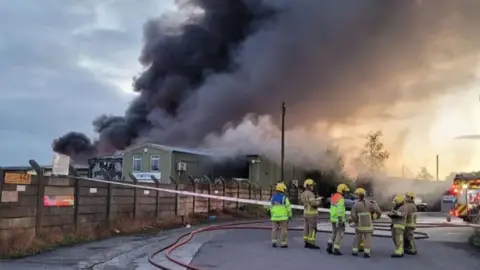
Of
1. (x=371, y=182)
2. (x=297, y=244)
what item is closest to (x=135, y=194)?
(x=297, y=244)

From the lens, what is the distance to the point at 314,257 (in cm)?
1356

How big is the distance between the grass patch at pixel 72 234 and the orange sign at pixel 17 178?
1186mm

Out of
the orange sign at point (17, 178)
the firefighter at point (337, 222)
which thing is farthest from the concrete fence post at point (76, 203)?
the firefighter at point (337, 222)

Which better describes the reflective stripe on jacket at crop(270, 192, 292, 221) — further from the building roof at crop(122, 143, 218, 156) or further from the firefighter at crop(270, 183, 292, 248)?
the building roof at crop(122, 143, 218, 156)

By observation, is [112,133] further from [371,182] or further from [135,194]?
[135,194]

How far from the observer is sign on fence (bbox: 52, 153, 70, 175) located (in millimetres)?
14977

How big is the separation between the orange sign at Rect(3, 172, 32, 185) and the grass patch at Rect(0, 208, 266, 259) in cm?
119

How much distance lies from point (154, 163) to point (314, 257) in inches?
1446

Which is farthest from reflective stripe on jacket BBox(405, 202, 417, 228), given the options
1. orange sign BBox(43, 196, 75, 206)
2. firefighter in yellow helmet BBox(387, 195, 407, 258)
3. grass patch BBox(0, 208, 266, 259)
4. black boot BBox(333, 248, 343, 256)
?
orange sign BBox(43, 196, 75, 206)

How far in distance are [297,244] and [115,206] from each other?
6.52 m

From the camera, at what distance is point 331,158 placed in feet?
149

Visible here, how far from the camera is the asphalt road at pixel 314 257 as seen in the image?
12156mm

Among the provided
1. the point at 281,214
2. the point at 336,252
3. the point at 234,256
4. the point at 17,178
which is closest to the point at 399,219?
the point at 336,252

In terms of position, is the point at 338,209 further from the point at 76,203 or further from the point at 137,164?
the point at 137,164
